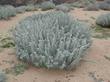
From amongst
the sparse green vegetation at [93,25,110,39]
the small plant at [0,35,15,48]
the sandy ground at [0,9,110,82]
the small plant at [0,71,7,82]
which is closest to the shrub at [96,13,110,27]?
the sparse green vegetation at [93,25,110,39]

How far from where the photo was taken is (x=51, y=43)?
5105mm

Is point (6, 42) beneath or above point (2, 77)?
above

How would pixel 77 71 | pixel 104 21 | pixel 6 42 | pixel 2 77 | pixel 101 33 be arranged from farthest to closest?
pixel 104 21
pixel 101 33
pixel 6 42
pixel 77 71
pixel 2 77

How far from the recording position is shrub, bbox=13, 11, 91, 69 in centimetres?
488

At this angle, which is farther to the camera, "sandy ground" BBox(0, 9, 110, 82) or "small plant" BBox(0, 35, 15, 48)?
"small plant" BBox(0, 35, 15, 48)

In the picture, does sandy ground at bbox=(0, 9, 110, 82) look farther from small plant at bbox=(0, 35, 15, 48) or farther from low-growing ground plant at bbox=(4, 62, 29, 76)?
small plant at bbox=(0, 35, 15, 48)

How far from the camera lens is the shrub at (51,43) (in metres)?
4.88

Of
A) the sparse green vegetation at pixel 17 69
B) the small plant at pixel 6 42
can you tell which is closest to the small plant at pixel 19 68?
the sparse green vegetation at pixel 17 69

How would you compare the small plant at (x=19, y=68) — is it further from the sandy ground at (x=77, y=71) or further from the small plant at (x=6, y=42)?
the small plant at (x=6, y=42)

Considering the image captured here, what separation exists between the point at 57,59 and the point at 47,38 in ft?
1.65

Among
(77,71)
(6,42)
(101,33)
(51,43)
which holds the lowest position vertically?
(77,71)

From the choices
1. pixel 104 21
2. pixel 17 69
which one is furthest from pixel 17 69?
pixel 104 21

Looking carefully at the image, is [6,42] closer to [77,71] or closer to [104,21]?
[77,71]

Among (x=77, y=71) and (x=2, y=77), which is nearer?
(x=2, y=77)
